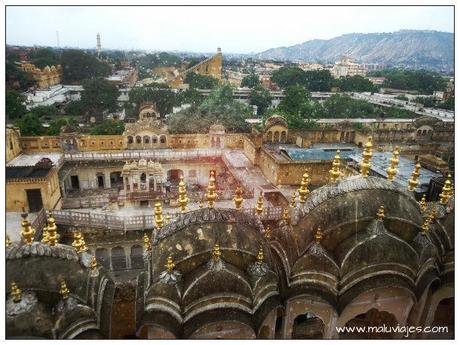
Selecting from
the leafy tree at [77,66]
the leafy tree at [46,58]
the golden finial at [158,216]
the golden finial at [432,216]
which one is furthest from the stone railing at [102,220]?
the leafy tree at [77,66]

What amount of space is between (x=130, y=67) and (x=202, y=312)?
98.9 metres

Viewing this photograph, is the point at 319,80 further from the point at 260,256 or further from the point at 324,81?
the point at 260,256

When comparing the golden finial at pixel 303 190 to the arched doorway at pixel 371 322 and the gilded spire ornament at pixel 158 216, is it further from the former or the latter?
the arched doorway at pixel 371 322

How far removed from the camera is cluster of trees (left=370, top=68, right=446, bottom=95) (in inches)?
2625

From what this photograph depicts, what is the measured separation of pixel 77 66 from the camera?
63844mm

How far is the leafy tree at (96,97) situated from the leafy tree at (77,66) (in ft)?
61.2

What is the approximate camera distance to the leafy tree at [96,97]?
47.1 m

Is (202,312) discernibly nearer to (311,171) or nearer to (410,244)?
(410,244)

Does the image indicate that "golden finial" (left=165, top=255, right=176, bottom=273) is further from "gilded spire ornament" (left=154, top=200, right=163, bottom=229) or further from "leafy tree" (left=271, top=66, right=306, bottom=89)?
"leafy tree" (left=271, top=66, right=306, bottom=89)

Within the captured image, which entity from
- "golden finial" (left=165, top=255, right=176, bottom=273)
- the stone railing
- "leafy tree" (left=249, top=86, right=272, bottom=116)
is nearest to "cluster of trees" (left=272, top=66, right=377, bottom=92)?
"leafy tree" (left=249, top=86, right=272, bottom=116)

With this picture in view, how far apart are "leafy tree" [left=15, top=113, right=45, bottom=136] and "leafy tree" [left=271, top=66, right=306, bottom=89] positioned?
→ 51.1m

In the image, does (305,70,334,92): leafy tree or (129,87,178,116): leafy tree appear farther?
(305,70,334,92): leafy tree

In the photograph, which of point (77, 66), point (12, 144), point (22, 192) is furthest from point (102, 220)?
point (77, 66)

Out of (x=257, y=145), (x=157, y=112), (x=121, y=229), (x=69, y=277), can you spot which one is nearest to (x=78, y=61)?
(x=157, y=112)
